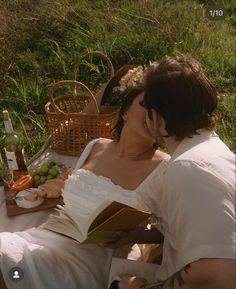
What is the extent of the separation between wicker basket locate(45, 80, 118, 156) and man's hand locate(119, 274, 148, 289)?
5.21 feet

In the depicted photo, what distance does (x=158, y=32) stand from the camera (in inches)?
205

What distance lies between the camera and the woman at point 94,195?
6.91ft

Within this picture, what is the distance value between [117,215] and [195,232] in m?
0.30

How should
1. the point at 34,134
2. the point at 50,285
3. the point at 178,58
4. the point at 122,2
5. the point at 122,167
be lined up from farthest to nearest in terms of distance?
the point at 122,2 → the point at 34,134 → the point at 122,167 → the point at 50,285 → the point at 178,58

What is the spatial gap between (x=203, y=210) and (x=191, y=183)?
9 centimetres

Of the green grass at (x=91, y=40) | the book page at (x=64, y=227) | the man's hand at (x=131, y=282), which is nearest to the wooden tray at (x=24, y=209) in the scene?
the book page at (x=64, y=227)

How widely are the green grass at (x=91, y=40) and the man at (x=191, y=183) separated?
9.14 ft

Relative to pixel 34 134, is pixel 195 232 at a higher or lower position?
higher

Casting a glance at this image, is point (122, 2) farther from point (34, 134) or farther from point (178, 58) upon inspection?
point (178, 58)

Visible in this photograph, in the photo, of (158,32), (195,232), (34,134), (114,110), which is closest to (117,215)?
(195,232)

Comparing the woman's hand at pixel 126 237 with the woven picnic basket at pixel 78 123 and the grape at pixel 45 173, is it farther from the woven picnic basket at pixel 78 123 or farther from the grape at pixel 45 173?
the woven picnic basket at pixel 78 123

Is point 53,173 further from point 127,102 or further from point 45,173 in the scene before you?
point 127,102

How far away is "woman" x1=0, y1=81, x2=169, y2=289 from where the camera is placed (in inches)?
83.0

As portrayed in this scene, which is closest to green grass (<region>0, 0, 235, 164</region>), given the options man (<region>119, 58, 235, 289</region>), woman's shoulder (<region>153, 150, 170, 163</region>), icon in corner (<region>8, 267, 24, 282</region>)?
woman's shoulder (<region>153, 150, 170, 163</region>)
